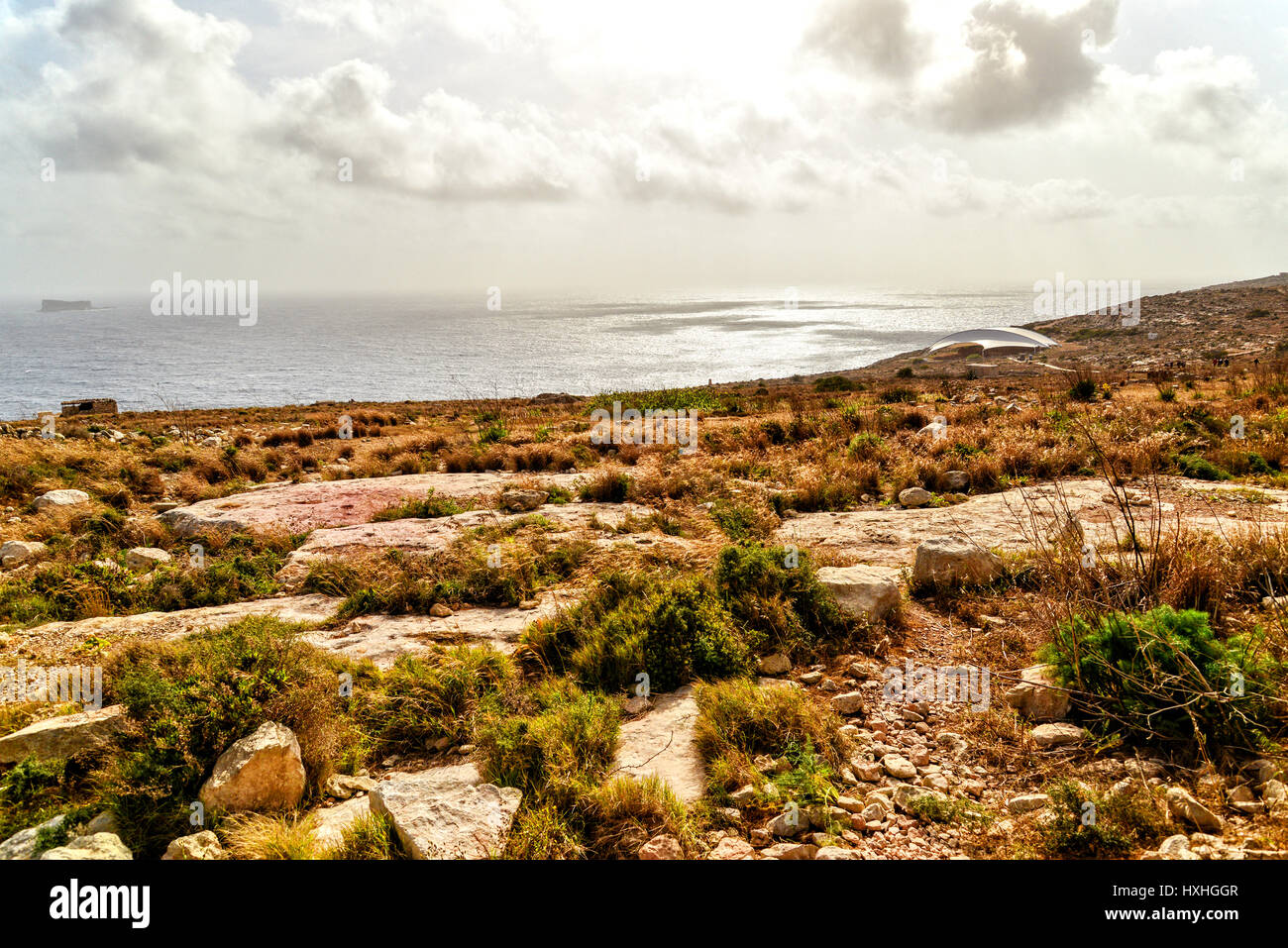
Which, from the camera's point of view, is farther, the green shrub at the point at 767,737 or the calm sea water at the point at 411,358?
the calm sea water at the point at 411,358

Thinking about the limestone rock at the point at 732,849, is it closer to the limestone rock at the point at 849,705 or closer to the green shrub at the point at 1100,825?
the green shrub at the point at 1100,825

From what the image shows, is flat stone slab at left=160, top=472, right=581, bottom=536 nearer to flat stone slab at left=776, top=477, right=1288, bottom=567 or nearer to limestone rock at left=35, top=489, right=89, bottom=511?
limestone rock at left=35, top=489, right=89, bottom=511

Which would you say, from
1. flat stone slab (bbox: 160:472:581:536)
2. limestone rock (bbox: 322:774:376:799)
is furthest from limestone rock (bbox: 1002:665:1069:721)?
flat stone slab (bbox: 160:472:581:536)

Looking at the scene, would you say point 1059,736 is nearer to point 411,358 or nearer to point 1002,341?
point 1002,341

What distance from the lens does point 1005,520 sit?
348 inches

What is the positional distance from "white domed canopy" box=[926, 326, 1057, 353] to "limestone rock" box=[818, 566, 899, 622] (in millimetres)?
49858

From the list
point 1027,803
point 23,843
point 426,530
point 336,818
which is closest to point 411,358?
point 426,530

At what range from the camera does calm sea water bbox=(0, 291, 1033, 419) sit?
6222 cm

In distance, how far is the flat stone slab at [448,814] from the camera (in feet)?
11.2

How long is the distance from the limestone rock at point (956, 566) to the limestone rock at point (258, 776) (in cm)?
573

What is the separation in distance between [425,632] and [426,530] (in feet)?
11.3

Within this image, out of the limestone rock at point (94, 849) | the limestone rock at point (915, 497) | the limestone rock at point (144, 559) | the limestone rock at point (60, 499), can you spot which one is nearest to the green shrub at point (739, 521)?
the limestone rock at point (915, 497)

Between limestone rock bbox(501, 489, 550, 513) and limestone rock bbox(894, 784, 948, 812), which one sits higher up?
limestone rock bbox(501, 489, 550, 513)

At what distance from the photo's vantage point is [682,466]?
1280 cm
